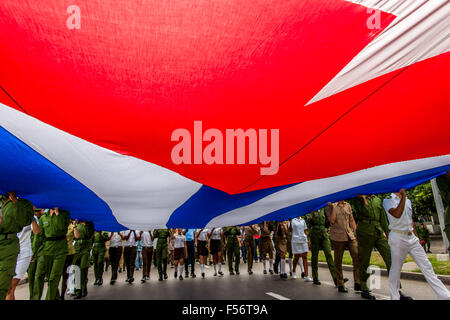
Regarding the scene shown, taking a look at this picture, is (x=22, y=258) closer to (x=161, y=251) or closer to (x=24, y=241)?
(x=24, y=241)

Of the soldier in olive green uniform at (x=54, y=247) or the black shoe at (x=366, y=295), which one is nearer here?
the soldier in olive green uniform at (x=54, y=247)

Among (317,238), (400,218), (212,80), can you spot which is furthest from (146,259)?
(212,80)

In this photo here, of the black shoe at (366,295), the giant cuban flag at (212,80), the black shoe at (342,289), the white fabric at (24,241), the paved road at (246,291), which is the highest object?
the giant cuban flag at (212,80)

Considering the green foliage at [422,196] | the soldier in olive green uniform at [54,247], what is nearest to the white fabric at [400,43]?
the soldier in olive green uniform at [54,247]

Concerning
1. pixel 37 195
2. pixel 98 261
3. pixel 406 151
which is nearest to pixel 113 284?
pixel 98 261

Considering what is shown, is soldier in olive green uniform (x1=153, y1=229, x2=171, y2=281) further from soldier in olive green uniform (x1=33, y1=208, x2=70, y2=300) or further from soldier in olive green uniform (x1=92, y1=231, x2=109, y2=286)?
soldier in olive green uniform (x1=33, y1=208, x2=70, y2=300)

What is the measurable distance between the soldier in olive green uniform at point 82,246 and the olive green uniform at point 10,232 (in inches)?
123

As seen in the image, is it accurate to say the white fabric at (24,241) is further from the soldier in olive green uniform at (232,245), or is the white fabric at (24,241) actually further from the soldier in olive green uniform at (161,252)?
the soldier in olive green uniform at (232,245)

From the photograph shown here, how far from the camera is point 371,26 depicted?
6.71ft

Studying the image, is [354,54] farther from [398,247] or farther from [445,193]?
[398,247]

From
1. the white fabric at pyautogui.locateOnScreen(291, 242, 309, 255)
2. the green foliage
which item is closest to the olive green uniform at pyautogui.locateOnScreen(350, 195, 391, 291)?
the white fabric at pyautogui.locateOnScreen(291, 242, 309, 255)

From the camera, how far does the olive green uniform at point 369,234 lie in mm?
6172

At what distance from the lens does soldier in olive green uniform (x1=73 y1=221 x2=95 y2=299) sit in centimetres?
773
